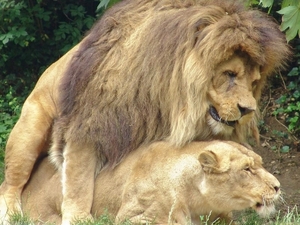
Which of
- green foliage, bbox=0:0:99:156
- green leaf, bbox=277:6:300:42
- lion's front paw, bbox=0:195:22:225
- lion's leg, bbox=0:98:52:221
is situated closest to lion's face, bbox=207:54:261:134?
green leaf, bbox=277:6:300:42

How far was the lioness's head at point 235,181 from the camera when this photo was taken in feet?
16.8

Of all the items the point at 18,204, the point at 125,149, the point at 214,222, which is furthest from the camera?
the point at 18,204

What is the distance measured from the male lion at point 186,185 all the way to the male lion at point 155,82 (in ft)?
0.38

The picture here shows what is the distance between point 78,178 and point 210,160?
1.07 meters

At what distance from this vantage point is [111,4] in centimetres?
662

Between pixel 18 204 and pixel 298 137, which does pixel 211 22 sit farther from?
pixel 298 137

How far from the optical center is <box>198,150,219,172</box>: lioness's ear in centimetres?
522

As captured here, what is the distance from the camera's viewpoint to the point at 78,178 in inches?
230

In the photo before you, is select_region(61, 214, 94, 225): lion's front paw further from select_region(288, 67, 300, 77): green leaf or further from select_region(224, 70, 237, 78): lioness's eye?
select_region(288, 67, 300, 77): green leaf

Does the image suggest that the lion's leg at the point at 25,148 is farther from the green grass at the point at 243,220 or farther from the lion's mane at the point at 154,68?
the green grass at the point at 243,220

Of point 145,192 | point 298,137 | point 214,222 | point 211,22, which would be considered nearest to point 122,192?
point 145,192

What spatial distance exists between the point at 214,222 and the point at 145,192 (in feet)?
1.59

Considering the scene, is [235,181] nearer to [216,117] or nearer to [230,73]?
[216,117]

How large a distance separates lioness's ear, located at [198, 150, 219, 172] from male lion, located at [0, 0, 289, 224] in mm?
246
